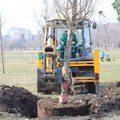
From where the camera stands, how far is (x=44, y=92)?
1481cm

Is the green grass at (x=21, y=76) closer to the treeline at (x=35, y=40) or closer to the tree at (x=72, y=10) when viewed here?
the tree at (x=72, y=10)

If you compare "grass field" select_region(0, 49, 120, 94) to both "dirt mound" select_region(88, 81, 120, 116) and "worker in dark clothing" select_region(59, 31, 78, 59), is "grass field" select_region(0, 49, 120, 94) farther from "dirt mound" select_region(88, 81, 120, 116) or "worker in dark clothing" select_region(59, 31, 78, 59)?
"dirt mound" select_region(88, 81, 120, 116)

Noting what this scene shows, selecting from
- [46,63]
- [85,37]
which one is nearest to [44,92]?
[46,63]

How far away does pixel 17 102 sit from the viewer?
35.3 feet

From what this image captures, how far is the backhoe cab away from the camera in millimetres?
13875

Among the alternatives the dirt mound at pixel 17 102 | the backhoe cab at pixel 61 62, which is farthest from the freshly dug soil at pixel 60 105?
the backhoe cab at pixel 61 62

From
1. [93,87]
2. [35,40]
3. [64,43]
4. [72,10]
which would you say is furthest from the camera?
[35,40]

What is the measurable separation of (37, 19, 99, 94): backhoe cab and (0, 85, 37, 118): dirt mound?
231 centimetres

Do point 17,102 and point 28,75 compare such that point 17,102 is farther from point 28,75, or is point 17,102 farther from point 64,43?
point 28,75

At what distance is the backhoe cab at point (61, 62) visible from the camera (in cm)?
1388

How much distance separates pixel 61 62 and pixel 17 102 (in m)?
3.65

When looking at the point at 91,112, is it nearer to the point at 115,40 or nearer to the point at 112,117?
the point at 112,117

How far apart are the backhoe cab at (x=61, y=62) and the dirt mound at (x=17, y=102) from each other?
231 centimetres

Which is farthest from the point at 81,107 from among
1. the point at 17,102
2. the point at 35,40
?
the point at 35,40
